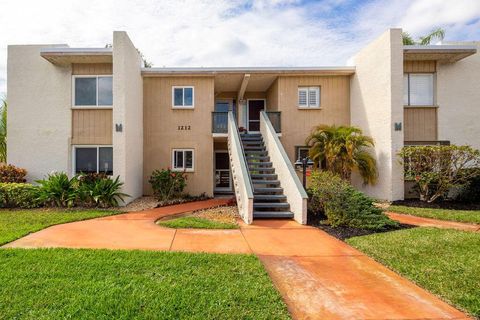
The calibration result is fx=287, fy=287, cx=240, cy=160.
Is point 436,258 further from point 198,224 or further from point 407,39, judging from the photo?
point 407,39

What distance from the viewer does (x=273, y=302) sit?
11.5ft

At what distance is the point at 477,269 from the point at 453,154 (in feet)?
24.2

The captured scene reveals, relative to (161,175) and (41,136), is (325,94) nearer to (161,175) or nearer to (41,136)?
(161,175)

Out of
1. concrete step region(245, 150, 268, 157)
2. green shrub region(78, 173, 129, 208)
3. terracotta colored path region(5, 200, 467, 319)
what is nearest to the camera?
terracotta colored path region(5, 200, 467, 319)

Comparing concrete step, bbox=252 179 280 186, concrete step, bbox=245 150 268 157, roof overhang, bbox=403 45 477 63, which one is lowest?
concrete step, bbox=252 179 280 186

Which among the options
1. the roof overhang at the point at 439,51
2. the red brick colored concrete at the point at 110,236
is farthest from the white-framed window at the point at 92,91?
the roof overhang at the point at 439,51

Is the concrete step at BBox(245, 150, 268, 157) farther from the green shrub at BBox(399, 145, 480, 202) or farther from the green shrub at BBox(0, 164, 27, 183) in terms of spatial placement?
the green shrub at BBox(0, 164, 27, 183)

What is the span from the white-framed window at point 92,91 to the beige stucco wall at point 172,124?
1.70 metres

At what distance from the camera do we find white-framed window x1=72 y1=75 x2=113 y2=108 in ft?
41.5

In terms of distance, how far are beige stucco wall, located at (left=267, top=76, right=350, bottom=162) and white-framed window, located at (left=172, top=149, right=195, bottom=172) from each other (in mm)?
4500

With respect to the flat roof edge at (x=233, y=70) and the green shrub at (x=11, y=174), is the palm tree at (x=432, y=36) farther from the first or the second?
the green shrub at (x=11, y=174)

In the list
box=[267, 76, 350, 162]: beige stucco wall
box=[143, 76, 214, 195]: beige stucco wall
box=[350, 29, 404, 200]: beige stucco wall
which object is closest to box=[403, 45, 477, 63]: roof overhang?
box=[350, 29, 404, 200]: beige stucco wall

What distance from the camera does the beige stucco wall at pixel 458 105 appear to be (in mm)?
12883

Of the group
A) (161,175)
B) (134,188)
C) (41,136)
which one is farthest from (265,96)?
(41,136)
